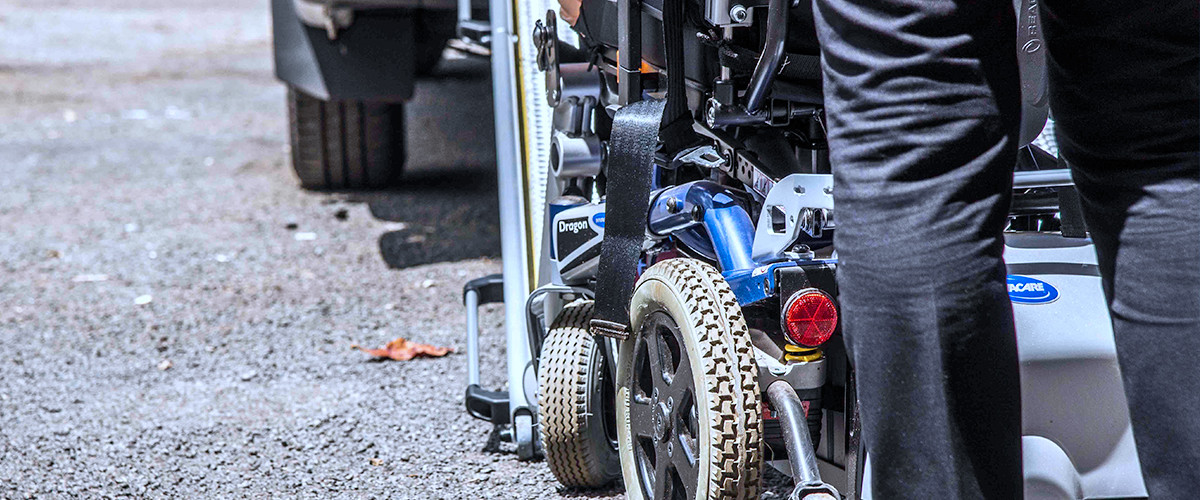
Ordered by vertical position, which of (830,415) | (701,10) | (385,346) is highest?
(701,10)

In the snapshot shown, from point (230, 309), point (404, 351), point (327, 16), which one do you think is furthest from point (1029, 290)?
point (327, 16)

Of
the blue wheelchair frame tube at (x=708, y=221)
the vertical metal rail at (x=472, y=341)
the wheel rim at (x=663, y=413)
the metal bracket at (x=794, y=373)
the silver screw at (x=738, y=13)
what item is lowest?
the vertical metal rail at (x=472, y=341)

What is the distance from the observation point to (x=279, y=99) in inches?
288

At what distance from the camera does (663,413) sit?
1.49 meters

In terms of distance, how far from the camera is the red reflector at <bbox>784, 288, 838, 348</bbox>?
1.34 meters

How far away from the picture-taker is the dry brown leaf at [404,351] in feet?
9.35

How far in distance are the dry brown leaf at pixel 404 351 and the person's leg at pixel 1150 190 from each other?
6.63ft

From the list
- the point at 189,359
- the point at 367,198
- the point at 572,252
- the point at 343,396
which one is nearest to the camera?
the point at 572,252


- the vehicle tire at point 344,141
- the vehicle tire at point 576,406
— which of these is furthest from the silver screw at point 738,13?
the vehicle tire at point 344,141

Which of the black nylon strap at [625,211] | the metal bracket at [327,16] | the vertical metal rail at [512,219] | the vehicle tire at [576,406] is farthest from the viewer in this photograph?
the metal bracket at [327,16]

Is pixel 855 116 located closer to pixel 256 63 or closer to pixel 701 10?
pixel 701 10

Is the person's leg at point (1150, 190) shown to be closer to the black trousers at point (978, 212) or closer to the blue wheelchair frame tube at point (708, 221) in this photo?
the black trousers at point (978, 212)

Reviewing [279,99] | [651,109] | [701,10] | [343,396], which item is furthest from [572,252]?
[279,99]

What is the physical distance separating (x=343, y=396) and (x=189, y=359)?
532 mm
